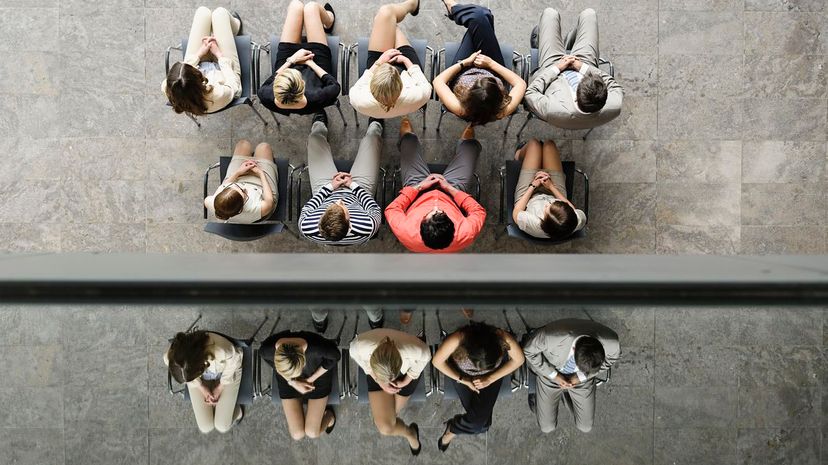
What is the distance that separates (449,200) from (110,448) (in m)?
1.84

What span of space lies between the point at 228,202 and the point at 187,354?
1.21 m

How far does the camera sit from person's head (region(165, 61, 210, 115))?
2.54m

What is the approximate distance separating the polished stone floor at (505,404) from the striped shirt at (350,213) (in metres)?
1.16

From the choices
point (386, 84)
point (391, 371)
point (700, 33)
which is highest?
point (700, 33)

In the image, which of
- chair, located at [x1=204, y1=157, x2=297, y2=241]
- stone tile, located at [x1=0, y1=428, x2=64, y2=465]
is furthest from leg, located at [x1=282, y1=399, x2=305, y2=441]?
chair, located at [x1=204, y1=157, x2=297, y2=241]

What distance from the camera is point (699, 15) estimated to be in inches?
133

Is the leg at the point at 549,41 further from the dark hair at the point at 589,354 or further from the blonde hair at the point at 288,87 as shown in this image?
the dark hair at the point at 589,354

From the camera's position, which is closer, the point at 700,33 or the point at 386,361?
the point at 386,361

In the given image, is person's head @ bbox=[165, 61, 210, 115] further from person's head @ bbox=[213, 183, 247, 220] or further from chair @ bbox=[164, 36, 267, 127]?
person's head @ bbox=[213, 183, 247, 220]

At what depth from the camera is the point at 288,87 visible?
2561 mm

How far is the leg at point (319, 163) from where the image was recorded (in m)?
2.90

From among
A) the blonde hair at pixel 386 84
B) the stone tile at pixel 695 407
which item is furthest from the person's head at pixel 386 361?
the blonde hair at pixel 386 84

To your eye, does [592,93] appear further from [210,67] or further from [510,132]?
[210,67]

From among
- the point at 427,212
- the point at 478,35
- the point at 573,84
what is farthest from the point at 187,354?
the point at 573,84
